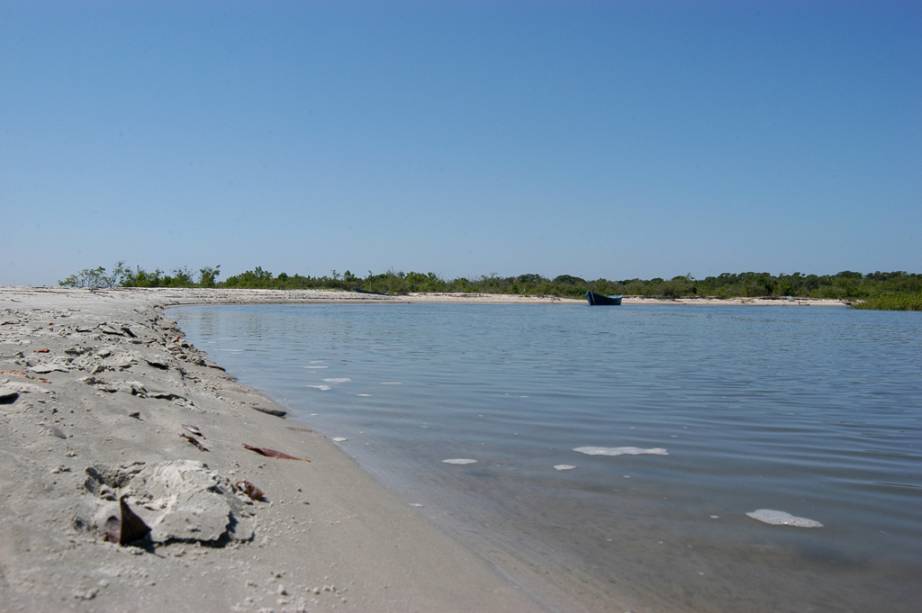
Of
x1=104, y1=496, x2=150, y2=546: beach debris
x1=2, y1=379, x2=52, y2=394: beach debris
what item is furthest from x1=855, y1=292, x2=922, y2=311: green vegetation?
x1=104, y1=496, x2=150, y2=546: beach debris

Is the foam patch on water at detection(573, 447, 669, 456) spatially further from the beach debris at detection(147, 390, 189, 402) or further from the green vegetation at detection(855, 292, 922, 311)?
the green vegetation at detection(855, 292, 922, 311)

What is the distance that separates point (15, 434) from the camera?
4125 millimetres

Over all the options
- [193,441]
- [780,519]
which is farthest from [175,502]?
[780,519]

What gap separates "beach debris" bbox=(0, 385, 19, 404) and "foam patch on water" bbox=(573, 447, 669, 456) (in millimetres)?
5268

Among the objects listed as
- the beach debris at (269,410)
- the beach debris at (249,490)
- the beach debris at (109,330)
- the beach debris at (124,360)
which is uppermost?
the beach debris at (109,330)

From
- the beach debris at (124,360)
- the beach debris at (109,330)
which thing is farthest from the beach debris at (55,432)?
the beach debris at (109,330)

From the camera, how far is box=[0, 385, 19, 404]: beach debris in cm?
481

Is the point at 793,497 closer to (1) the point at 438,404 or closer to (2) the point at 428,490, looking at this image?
(2) the point at 428,490

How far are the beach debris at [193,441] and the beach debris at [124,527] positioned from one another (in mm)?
1950

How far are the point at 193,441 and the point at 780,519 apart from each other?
4.57 metres

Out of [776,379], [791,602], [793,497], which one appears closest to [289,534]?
[791,602]

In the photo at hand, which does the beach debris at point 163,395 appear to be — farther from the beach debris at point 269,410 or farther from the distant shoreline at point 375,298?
the distant shoreline at point 375,298

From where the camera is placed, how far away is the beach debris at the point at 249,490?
4.20 m

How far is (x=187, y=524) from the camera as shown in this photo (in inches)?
131
